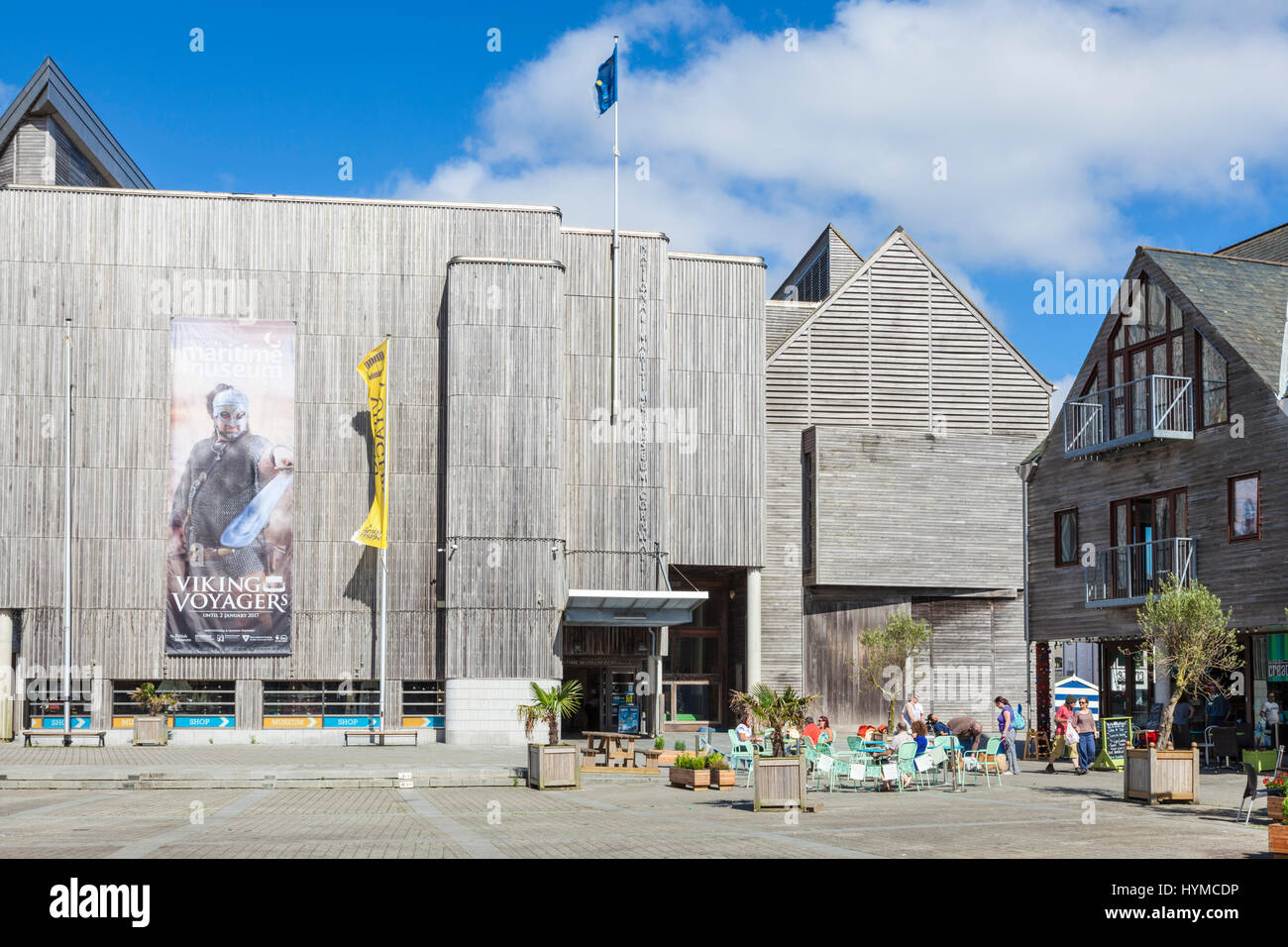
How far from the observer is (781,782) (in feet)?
65.0

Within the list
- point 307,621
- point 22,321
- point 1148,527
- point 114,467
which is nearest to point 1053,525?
point 1148,527

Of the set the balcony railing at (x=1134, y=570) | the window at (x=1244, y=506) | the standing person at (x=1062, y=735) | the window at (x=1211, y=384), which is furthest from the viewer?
the balcony railing at (x=1134, y=570)

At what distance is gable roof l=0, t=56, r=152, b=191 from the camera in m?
41.6

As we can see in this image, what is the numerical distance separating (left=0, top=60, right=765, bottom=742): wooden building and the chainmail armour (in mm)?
856

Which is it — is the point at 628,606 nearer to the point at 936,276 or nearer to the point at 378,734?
the point at 378,734

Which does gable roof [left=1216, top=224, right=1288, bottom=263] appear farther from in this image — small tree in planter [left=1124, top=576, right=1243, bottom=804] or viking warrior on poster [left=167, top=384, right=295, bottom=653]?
viking warrior on poster [left=167, top=384, right=295, bottom=653]

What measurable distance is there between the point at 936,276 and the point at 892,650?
13687 mm

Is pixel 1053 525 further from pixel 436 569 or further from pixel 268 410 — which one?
pixel 268 410

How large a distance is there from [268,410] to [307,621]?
637 centimetres

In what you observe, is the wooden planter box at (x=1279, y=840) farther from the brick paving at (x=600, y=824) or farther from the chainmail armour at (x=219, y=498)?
the chainmail armour at (x=219, y=498)

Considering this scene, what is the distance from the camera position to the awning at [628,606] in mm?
39000

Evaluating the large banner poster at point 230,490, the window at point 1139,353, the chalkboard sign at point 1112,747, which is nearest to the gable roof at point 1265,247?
the window at point 1139,353

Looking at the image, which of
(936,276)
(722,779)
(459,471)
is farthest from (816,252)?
(722,779)

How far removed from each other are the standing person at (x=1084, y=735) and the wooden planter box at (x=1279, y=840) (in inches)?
559
